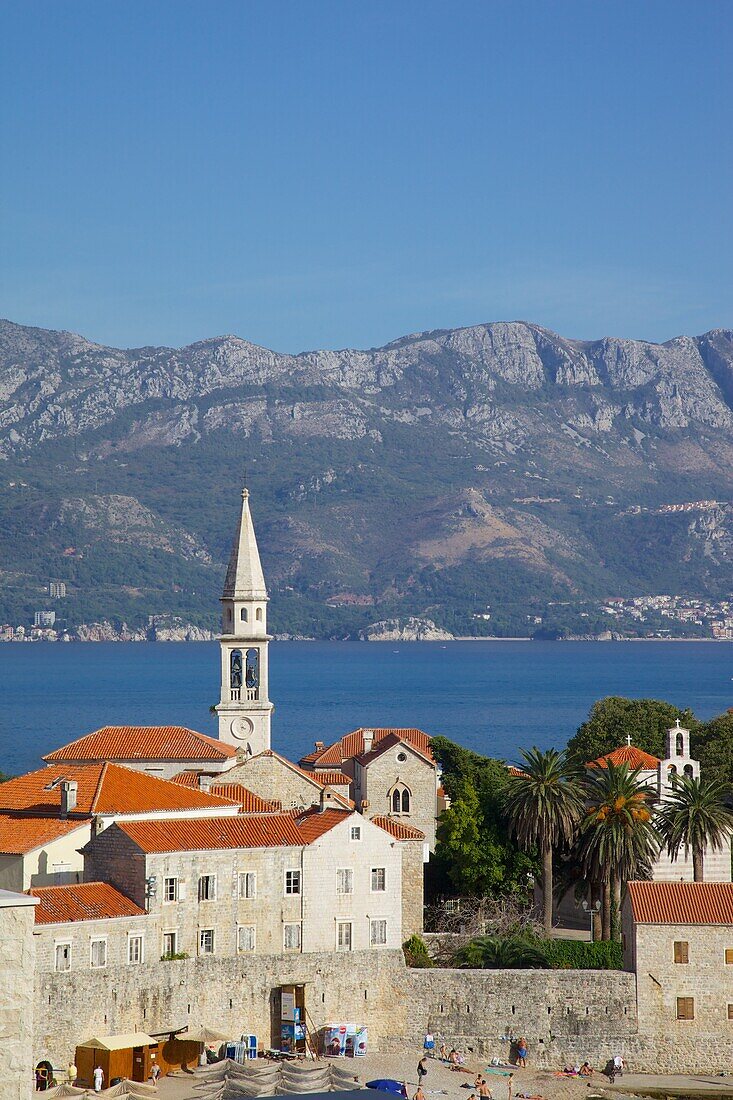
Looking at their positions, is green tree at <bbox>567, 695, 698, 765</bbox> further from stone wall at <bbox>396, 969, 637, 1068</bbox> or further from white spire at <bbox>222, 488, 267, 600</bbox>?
stone wall at <bbox>396, 969, 637, 1068</bbox>

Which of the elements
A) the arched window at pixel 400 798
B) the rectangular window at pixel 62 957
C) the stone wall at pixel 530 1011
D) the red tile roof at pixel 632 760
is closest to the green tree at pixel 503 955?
the stone wall at pixel 530 1011

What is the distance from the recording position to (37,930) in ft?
164

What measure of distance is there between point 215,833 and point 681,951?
1538cm

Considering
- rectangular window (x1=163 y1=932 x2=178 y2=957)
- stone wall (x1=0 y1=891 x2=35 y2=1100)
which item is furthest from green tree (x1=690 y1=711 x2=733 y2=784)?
stone wall (x1=0 y1=891 x2=35 y2=1100)

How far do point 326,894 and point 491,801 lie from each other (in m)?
12.8

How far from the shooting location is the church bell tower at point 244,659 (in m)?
80.8

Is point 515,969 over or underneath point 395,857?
underneath

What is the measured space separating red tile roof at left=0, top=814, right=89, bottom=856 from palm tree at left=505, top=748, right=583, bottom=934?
1640cm

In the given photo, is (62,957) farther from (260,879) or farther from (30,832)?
(30,832)

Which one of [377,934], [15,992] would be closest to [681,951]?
[377,934]

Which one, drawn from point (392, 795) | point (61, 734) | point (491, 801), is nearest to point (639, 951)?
point (491, 801)

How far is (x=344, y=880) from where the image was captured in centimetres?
5831

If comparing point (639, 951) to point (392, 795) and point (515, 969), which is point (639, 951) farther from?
point (392, 795)

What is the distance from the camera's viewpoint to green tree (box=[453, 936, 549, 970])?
2346 inches
